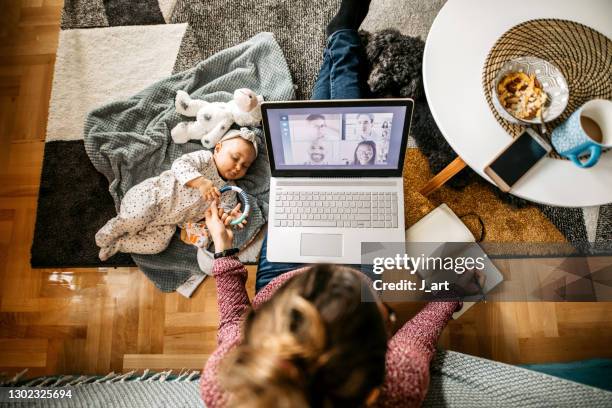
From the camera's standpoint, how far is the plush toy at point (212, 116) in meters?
1.49

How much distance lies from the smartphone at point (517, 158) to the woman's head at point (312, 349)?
0.59 m

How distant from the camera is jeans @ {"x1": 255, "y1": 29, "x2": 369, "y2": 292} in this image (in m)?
1.33

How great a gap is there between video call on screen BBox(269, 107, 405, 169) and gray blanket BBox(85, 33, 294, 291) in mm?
448

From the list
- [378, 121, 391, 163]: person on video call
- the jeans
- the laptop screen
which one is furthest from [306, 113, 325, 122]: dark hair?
the jeans

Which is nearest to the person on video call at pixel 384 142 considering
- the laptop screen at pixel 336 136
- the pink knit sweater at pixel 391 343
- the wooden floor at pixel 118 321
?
the laptop screen at pixel 336 136

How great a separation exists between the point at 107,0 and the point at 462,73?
1.48 meters

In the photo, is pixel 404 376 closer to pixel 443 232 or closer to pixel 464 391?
pixel 464 391

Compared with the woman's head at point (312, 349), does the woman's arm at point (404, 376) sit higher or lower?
lower

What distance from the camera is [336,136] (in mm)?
1013

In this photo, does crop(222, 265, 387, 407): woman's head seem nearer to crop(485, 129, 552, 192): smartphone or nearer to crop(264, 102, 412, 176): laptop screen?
crop(264, 102, 412, 176): laptop screen

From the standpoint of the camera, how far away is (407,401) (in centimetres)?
82

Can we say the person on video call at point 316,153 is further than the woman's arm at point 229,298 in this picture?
Yes

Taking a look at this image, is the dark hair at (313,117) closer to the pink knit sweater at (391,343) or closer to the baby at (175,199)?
the pink knit sweater at (391,343)

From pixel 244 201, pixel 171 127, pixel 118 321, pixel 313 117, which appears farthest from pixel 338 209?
pixel 118 321
